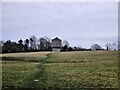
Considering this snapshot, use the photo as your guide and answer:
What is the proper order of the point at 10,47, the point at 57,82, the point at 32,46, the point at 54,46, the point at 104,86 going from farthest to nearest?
the point at 32,46 → the point at 54,46 → the point at 10,47 → the point at 57,82 → the point at 104,86

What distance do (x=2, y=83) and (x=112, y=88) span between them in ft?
23.5

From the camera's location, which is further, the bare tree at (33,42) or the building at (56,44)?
the bare tree at (33,42)

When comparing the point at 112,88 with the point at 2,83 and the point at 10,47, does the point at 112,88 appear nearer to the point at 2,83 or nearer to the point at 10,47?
the point at 2,83

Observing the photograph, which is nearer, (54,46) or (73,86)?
(73,86)

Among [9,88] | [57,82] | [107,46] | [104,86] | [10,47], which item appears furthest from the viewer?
[107,46]

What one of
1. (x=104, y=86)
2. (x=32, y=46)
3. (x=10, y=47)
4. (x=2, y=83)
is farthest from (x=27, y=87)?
(x=32, y=46)

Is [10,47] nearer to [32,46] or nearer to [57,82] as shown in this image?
[32,46]

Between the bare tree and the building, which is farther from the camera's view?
the bare tree

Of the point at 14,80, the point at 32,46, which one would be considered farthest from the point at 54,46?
the point at 14,80

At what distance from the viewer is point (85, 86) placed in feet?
56.1

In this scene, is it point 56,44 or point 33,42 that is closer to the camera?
point 56,44

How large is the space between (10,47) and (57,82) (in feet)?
246

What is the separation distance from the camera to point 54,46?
98.2 metres

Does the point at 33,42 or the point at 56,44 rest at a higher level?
the point at 33,42
